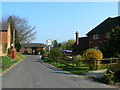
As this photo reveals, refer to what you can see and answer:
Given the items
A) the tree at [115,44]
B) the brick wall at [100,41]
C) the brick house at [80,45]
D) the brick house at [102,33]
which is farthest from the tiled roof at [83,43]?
the tree at [115,44]

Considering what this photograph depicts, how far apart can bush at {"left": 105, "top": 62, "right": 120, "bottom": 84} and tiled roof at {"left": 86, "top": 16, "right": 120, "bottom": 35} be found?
29.1 meters

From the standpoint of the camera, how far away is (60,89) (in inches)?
427

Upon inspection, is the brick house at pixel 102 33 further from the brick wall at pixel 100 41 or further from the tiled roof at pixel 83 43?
the tiled roof at pixel 83 43

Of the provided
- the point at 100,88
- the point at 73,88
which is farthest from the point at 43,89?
the point at 100,88

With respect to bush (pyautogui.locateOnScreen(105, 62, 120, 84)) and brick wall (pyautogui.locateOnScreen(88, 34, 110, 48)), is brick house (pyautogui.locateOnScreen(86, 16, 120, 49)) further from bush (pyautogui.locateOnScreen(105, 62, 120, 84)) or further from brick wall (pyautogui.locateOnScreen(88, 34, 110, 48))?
bush (pyautogui.locateOnScreen(105, 62, 120, 84))

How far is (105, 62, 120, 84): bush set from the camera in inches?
524

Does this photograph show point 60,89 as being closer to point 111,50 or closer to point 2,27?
point 111,50

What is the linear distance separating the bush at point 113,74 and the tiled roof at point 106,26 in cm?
2907

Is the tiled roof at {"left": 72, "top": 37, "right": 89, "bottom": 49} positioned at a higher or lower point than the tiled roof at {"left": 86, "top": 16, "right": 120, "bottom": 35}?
lower

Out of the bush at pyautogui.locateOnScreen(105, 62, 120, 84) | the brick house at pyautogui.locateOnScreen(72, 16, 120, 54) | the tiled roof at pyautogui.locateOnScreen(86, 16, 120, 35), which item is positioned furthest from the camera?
the brick house at pyautogui.locateOnScreen(72, 16, 120, 54)

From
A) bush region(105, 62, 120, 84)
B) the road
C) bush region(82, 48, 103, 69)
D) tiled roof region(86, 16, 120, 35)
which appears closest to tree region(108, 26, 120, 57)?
tiled roof region(86, 16, 120, 35)

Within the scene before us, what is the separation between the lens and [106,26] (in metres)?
45.5

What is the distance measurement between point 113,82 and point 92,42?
3508cm

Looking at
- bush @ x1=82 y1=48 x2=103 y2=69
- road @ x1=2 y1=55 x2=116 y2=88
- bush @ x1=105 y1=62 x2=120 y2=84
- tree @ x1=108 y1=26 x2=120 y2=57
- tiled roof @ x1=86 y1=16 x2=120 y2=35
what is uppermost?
tiled roof @ x1=86 y1=16 x2=120 y2=35
